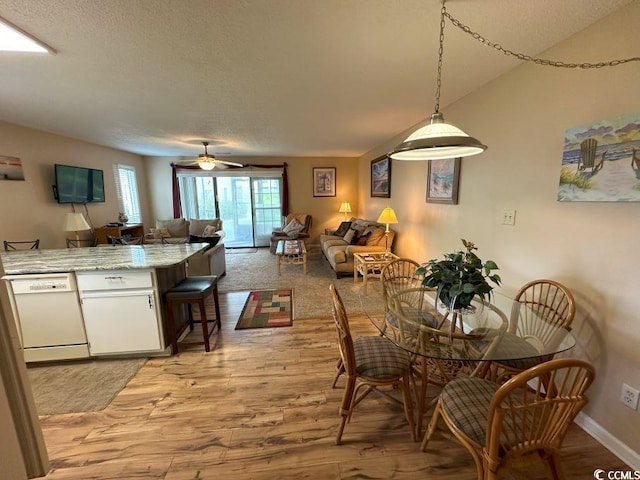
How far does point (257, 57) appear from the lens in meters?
1.86

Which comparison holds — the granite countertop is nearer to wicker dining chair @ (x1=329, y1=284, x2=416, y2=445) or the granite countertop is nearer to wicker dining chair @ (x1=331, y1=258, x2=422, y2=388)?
wicker dining chair @ (x1=329, y1=284, x2=416, y2=445)

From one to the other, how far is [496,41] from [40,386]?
4080 mm

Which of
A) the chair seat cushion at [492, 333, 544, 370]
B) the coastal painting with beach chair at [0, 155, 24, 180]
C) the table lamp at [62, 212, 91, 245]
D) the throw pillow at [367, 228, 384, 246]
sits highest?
the coastal painting with beach chair at [0, 155, 24, 180]

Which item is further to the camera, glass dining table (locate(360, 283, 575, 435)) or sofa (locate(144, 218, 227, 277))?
sofa (locate(144, 218, 227, 277))

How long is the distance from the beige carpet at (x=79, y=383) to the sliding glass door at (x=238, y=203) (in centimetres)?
501

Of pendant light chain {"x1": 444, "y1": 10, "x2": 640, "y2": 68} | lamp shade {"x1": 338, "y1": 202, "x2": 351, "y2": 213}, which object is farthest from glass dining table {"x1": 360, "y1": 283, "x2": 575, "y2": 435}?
lamp shade {"x1": 338, "y1": 202, "x2": 351, "y2": 213}

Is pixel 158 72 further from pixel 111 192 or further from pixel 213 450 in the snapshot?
pixel 111 192

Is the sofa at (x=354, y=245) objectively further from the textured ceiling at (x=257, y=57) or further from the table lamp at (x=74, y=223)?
the table lamp at (x=74, y=223)

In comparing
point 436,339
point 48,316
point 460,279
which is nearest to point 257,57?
point 460,279

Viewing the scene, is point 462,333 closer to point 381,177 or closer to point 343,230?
point 381,177

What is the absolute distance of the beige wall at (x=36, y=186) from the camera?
3334 mm

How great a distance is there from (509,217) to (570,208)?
1.61ft

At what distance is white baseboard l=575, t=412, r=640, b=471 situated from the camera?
140 centimetres
